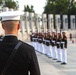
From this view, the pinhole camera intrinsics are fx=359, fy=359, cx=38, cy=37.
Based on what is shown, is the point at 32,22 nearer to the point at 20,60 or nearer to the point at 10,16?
the point at 10,16

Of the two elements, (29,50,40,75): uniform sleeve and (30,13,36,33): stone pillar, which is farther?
(30,13,36,33): stone pillar

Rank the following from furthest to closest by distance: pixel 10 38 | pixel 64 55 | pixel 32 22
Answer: pixel 32 22 → pixel 64 55 → pixel 10 38

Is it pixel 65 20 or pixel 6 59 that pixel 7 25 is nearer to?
pixel 6 59

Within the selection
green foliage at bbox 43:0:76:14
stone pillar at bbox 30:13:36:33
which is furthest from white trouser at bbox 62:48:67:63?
green foliage at bbox 43:0:76:14

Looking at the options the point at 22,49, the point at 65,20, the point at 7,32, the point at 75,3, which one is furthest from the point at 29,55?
the point at 75,3

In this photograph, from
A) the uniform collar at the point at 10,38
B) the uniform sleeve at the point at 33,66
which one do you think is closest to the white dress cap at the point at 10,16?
the uniform collar at the point at 10,38

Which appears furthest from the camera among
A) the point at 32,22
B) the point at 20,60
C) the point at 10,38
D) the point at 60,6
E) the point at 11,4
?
the point at 11,4

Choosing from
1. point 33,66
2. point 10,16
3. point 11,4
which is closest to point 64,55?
point 10,16

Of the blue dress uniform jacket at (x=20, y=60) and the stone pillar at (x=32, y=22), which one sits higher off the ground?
the blue dress uniform jacket at (x=20, y=60)

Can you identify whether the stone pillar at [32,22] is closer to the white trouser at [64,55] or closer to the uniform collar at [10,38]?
the white trouser at [64,55]

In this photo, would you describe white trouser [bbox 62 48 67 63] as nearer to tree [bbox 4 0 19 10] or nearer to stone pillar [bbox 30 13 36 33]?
stone pillar [bbox 30 13 36 33]

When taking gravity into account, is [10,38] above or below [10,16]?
below

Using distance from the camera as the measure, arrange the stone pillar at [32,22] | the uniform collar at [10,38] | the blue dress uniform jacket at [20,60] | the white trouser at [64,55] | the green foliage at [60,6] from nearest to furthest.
A: the blue dress uniform jacket at [20,60] → the uniform collar at [10,38] → the white trouser at [64,55] → the stone pillar at [32,22] → the green foliage at [60,6]

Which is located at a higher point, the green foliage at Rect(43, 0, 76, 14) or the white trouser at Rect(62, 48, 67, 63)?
the white trouser at Rect(62, 48, 67, 63)
